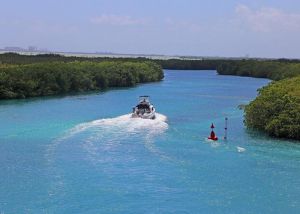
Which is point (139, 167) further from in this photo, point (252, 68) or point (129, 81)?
point (252, 68)

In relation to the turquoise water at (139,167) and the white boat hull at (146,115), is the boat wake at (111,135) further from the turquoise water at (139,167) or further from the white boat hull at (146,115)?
the white boat hull at (146,115)

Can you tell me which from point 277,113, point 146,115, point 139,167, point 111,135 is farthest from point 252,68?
point 139,167

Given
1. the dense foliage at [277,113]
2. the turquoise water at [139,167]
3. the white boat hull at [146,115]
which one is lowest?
the turquoise water at [139,167]

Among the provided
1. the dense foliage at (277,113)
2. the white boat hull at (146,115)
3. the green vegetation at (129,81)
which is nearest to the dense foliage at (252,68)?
the green vegetation at (129,81)

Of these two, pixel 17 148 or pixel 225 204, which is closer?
pixel 225 204

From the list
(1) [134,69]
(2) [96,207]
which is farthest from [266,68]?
(2) [96,207]

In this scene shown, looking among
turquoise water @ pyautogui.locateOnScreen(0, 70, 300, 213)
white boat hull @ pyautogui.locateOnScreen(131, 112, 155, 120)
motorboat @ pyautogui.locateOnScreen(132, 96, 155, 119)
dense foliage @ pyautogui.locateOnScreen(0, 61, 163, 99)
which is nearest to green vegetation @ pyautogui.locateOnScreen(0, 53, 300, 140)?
dense foliage @ pyautogui.locateOnScreen(0, 61, 163, 99)

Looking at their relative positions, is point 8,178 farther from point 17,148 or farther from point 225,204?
point 225,204
